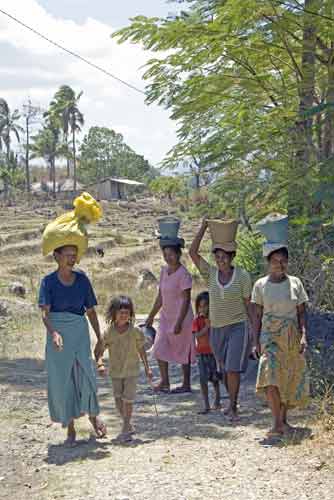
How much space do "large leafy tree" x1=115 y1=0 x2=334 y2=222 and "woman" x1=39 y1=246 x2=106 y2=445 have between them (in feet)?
9.13

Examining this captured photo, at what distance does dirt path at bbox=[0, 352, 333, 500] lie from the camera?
4.53 m

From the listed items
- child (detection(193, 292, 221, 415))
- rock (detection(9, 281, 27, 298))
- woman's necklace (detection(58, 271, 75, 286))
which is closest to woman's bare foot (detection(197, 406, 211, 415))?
child (detection(193, 292, 221, 415))

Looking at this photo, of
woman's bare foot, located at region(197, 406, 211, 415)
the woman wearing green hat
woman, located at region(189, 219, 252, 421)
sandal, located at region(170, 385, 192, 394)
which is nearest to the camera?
the woman wearing green hat

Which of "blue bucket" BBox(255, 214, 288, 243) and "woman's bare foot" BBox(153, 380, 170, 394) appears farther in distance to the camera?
"woman's bare foot" BBox(153, 380, 170, 394)

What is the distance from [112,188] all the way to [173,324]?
59.1m

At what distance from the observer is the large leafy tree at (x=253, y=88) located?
787 centimetres

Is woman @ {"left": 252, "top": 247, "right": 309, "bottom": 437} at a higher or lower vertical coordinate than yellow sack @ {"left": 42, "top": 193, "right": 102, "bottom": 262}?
lower

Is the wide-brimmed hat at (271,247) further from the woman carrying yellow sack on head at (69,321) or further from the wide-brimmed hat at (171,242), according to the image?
the wide-brimmed hat at (171,242)

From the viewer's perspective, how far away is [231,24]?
786 cm

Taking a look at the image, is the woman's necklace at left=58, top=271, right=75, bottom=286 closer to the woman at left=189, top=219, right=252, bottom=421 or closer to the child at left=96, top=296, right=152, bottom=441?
the child at left=96, top=296, right=152, bottom=441

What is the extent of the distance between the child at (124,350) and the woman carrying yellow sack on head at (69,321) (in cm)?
23

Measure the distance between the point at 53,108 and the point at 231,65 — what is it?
5840 cm

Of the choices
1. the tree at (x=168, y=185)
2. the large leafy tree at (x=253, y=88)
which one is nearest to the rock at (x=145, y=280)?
the tree at (x=168, y=185)

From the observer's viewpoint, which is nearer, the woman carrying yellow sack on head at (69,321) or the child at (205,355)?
the woman carrying yellow sack on head at (69,321)
